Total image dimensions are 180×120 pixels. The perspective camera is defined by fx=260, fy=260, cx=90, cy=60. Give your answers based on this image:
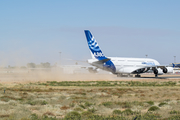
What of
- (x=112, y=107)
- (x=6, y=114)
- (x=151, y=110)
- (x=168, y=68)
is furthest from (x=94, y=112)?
(x=168, y=68)

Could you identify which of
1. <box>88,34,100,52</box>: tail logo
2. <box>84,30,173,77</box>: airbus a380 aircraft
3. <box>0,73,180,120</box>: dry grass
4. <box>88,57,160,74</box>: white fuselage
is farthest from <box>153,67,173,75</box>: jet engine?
<box>0,73,180,120</box>: dry grass

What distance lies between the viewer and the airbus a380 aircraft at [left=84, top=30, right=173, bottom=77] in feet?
189

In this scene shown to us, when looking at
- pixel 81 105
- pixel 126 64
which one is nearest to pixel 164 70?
pixel 126 64

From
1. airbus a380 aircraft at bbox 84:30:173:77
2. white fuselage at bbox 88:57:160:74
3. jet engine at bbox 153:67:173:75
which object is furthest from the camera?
jet engine at bbox 153:67:173:75

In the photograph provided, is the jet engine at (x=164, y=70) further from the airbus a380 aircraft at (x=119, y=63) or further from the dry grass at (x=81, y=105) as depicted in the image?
the dry grass at (x=81, y=105)

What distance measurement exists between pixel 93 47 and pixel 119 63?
7.88m

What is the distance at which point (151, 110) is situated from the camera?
17.2 metres

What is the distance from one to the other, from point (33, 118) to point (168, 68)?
5381 cm

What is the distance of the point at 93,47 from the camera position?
189ft

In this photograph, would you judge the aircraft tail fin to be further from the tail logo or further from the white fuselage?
the white fuselage

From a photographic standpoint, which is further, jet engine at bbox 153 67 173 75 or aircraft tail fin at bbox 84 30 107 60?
jet engine at bbox 153 67 173 75

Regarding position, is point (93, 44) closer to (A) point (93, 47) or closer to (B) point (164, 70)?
(A) point (93, 47)

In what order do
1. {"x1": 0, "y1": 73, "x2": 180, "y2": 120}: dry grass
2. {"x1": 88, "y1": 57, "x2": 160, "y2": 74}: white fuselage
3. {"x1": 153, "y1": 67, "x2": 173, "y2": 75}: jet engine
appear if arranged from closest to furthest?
{"x1": 0, "y1": 73, "x2": 180, "y2": 120}: dry grass < {"x1": 88, "y1": 57, "x2": 160, "y2": 74}: white fuselage < {"x1": 153, "y1": 67, "x2": 173, "y2": 75}: jet engine

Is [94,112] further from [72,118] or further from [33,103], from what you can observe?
[33,103]
